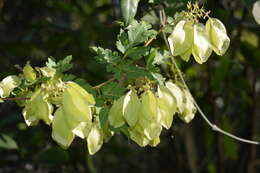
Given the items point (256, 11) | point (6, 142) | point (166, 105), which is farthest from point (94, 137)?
point (6, 142)

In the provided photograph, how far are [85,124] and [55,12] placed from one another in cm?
152

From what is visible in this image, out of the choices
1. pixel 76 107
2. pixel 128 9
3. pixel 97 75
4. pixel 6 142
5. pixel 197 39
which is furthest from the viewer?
pixel 97 75

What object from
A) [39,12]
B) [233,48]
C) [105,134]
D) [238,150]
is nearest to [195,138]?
[238,150]

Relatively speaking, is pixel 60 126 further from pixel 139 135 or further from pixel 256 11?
pixel 256 11

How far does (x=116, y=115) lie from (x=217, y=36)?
10.4 inches

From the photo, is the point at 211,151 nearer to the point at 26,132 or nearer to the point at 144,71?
the point at 26,132

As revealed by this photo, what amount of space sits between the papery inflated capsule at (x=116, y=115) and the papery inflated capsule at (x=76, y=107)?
5cm

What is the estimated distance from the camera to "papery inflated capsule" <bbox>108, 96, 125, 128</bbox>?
1080 millimetres

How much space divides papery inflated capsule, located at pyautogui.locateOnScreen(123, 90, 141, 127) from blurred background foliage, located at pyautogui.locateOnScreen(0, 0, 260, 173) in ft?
2.68

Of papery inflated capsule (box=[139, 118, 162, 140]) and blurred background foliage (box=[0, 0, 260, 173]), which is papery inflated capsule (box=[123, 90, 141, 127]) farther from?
blurred background foliage (box=[0, 0, 260, 173])

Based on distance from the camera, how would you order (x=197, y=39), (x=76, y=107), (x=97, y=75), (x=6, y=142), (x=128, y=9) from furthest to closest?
1. (x=97, y=75)
2. (x=6, y=142)
3. (x=128, y=9)
4. (x=197, y=39)
5. (x=76, y=107)

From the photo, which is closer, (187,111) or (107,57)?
(107,57)

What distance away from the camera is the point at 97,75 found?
2230 mm

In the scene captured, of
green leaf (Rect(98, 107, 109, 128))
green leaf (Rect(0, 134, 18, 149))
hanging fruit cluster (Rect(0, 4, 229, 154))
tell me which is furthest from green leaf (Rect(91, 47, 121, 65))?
green leaf (Rect(0, 134, 18, 149))
